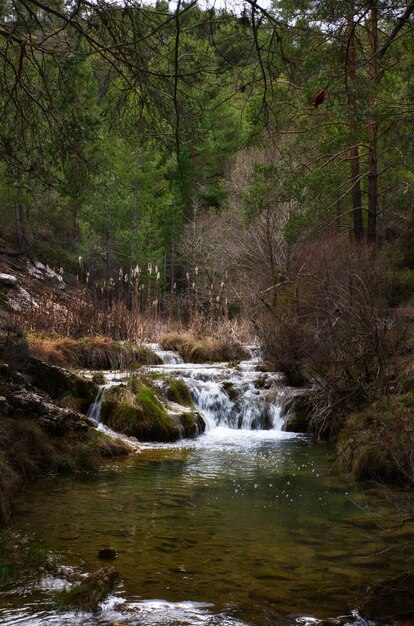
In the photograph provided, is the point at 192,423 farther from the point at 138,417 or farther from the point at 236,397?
the point at 236,397

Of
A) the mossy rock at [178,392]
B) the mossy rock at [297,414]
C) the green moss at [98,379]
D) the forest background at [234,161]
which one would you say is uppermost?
the forest background at [234,161]

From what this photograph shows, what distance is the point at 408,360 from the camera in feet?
32.6

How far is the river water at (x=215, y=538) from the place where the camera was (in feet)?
13.2

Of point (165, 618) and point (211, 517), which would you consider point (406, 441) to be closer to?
point (211, 517)

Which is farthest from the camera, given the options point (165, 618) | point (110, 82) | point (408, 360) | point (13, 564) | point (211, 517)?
point (408, 360)

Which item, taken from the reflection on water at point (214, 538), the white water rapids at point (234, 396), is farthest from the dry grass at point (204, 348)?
the reflection on water at point (214, 538)

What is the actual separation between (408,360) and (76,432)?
4955 millimetres

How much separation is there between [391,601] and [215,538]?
6.12 ft

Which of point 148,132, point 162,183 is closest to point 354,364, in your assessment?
point 148,132

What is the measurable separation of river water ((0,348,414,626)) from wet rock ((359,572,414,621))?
0.50 ft

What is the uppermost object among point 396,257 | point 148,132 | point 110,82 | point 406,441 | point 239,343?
point 110,82

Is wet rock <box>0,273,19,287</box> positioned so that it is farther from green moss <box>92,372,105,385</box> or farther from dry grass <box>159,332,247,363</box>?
green moss <box>92,372,105,385</box>

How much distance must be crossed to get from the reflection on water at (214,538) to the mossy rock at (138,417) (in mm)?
1702

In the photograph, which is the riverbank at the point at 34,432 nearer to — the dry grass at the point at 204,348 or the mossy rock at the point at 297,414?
the mossy rock at the point at 297,414
